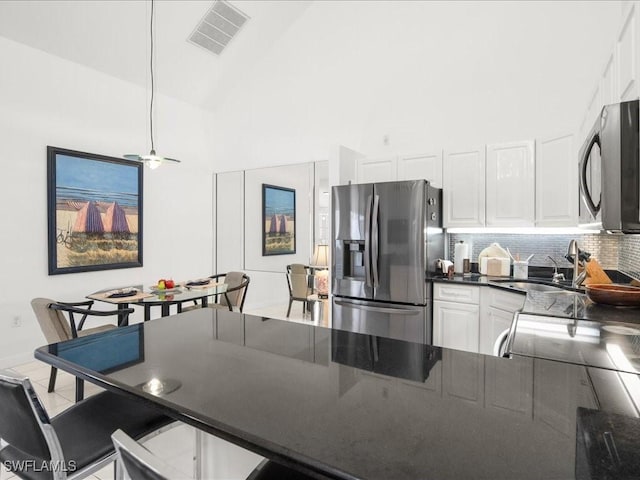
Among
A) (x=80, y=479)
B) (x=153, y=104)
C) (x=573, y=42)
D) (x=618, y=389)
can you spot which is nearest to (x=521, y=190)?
(x=573, y=42)

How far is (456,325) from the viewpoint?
133 inches

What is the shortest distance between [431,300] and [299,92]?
355 cm

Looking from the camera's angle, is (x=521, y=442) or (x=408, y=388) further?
(x=408, y=388)

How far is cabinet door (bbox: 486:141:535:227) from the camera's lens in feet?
10.9

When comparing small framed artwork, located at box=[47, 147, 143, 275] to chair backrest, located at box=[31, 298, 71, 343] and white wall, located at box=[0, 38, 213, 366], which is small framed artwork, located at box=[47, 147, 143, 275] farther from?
chair backrest, located at box=[31, 298, 71, 343]

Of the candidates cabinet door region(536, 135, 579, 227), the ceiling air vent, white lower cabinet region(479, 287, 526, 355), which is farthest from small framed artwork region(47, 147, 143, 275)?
cabinet door region(536, 135, 579, 227)

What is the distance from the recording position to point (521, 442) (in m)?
0.68

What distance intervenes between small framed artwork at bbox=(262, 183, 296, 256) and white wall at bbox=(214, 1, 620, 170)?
1.63ft

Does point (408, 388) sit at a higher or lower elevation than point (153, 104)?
lower

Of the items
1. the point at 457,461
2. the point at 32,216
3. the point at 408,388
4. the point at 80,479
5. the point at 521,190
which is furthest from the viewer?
the point at 32,216

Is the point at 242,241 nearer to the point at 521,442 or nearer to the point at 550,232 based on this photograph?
the point at 550,232

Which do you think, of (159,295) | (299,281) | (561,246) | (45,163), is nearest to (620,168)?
(561,246)

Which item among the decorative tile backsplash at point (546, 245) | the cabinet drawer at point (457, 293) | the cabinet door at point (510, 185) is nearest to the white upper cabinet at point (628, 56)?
the cabinet door at point (510, 185)

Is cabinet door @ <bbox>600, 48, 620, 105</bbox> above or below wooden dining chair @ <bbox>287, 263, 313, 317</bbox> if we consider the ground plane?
above
